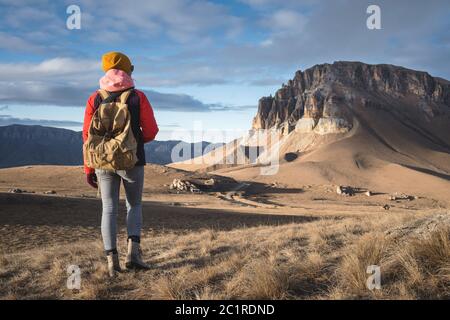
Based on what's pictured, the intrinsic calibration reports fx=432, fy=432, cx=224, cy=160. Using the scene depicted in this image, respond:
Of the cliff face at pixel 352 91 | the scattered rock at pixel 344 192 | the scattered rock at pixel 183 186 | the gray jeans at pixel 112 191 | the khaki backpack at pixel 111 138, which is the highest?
the cliff face at pixel 352 91

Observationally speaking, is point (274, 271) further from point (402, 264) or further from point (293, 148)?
point (293, 148)

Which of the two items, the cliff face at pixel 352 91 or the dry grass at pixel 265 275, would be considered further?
the cliff face at pixel 352 91

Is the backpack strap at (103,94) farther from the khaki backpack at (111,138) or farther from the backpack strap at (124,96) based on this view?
the backpack strap at (124,96)

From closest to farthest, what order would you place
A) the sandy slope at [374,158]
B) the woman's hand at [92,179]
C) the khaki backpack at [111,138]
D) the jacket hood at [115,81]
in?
1. the khaki backpack at [111,138]
2. the jacket hood at [115,81]
3. the woman's hand at [92,179]
4. the sandy slope at [374,158]

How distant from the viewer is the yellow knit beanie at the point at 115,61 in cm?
532

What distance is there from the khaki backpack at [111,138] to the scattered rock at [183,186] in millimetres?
39286

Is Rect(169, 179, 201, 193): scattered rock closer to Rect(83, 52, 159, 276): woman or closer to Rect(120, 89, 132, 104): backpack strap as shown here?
Rect(83, 52, 159, 276): woman

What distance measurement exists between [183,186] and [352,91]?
75991 mm

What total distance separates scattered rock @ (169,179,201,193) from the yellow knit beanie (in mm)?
39163

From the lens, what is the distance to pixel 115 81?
5.25m

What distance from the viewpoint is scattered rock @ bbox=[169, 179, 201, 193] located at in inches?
1762

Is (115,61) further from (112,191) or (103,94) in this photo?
(112,191)

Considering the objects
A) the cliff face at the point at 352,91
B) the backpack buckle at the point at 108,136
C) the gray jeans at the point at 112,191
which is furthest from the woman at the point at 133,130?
the cliff face at the point at 352,91
